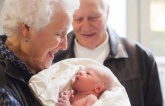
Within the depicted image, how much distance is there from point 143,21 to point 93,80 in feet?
5.21

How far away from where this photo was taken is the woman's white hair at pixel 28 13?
3.59 ft

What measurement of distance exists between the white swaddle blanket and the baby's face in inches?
→ 1.2

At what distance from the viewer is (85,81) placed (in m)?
1.38

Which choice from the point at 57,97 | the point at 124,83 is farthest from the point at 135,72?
the point at 57,97

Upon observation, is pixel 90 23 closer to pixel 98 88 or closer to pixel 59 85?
pixel 98 88

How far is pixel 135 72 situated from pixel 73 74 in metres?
0.67

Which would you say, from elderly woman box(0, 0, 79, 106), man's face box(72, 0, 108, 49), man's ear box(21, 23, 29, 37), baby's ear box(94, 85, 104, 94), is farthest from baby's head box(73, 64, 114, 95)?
man's face box(72, 0, 108, 49)

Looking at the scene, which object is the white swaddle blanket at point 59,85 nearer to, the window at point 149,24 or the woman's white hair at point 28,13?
the woman's white hair at point 28,13

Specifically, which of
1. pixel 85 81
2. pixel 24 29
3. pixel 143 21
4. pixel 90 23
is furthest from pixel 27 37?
pixel 143 21

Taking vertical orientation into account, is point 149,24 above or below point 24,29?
below

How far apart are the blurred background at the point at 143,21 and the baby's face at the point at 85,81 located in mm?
1442

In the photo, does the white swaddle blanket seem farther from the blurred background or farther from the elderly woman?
the blurred background

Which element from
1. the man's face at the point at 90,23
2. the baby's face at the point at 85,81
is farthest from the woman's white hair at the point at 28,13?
the man's face at the point at 90,23

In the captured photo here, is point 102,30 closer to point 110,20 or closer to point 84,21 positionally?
point 84,21
